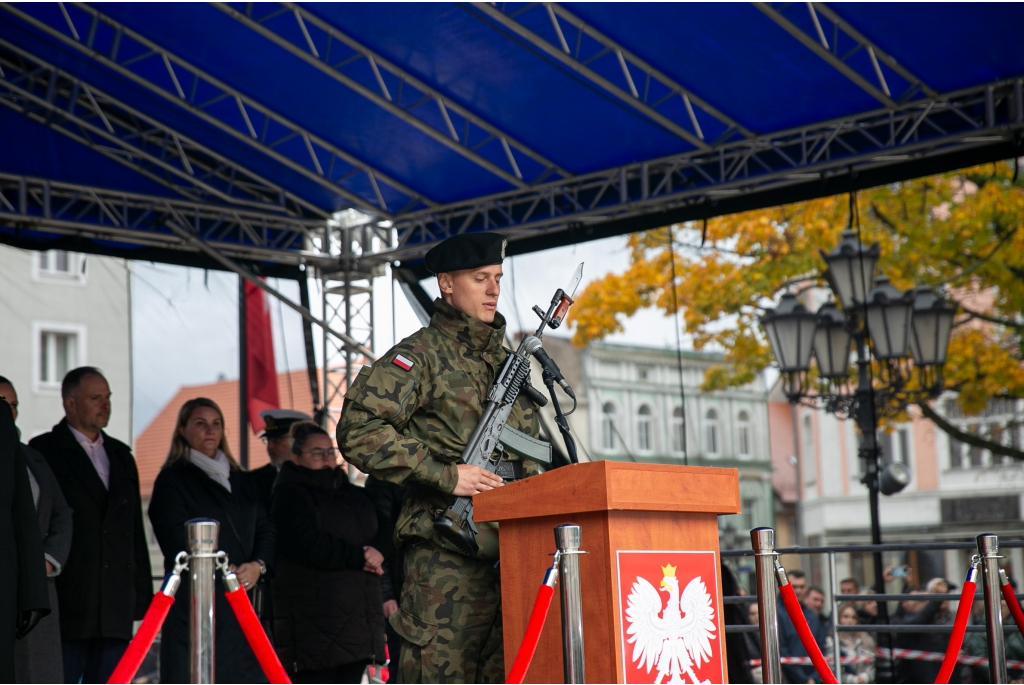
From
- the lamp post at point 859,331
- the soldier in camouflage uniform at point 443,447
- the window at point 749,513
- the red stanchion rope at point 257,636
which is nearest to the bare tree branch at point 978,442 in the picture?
the lamp post at point 859,331

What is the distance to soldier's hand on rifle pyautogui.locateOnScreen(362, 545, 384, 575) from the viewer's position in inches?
231

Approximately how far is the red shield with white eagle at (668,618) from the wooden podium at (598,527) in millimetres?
24

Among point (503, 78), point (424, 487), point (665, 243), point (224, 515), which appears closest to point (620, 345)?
point (665, 243)

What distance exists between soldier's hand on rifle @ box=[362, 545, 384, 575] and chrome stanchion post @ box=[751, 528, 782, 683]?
10.9 feet

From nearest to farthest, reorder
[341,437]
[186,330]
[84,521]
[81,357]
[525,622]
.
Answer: [525,622] → [341,437] → [84,521] → [186,330] → [81,357]

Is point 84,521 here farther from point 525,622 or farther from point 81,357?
point 81,357

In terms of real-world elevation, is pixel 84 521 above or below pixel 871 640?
above

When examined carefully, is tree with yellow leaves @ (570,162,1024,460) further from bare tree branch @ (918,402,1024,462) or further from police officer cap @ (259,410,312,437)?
police officer cap @ (259,410,312,437)

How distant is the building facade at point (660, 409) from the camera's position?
18094 mm

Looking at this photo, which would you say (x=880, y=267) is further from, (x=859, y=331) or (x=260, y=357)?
(x=260, y=357)

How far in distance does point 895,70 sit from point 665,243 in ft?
28.4

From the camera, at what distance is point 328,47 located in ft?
21.9

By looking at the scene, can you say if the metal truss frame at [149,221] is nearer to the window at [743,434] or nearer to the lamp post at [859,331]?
the lamp post at [859,331]

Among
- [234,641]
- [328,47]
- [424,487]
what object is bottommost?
[234,641]
